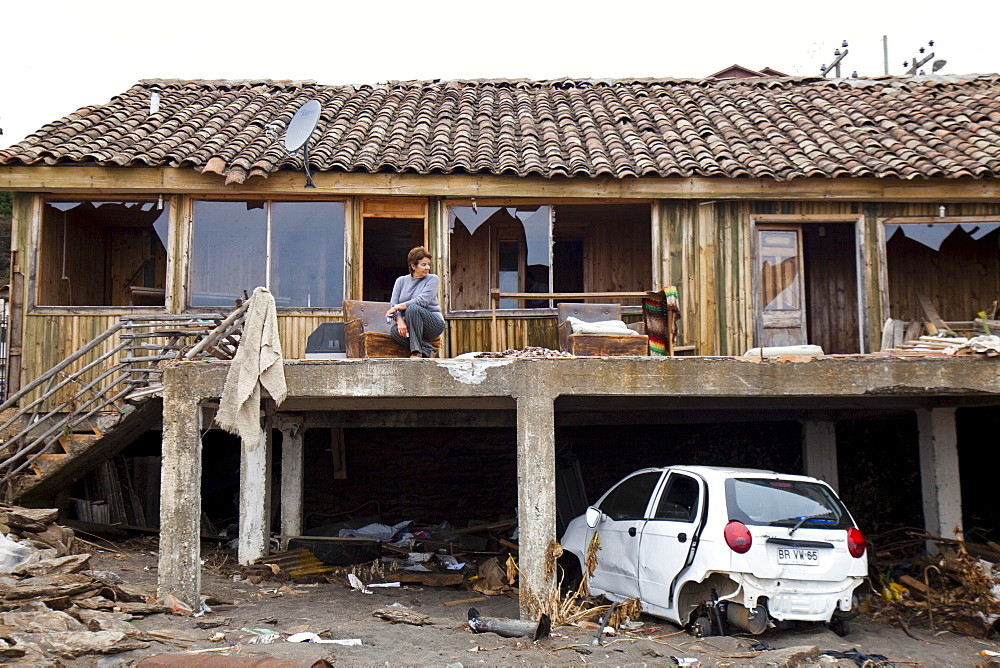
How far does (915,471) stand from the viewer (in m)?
13.0

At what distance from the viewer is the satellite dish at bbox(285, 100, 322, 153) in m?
10.2

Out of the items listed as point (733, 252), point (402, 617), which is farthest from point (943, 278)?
point (402, 617)

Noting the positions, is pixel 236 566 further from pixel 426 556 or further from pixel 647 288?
pixel 647 288

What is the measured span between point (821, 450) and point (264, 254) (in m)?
8.46

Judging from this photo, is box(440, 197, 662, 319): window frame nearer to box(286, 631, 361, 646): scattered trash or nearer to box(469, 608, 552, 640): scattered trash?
box(469, 608, 552, 640): scattered trash

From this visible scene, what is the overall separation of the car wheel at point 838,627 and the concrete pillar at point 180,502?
19.6 feet

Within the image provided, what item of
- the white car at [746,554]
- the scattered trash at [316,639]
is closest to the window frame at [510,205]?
the white car at [746,554]

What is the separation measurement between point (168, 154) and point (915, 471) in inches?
466

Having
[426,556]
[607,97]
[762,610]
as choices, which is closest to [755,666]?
[762,610]

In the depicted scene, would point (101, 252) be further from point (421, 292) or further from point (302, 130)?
point (421, 292)

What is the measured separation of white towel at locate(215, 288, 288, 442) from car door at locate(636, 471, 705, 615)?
12.3ft

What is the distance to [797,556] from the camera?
23.4 ft

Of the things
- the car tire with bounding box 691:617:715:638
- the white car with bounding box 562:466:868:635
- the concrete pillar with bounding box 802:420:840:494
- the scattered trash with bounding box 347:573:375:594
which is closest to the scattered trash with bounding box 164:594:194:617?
the scattered trash with bounding box 347:573:375:594

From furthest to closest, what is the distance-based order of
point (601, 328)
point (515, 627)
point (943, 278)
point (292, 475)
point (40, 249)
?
point (943, 278), point (292, 475), point (40, 249), point (601, 328), point (515, 627)
